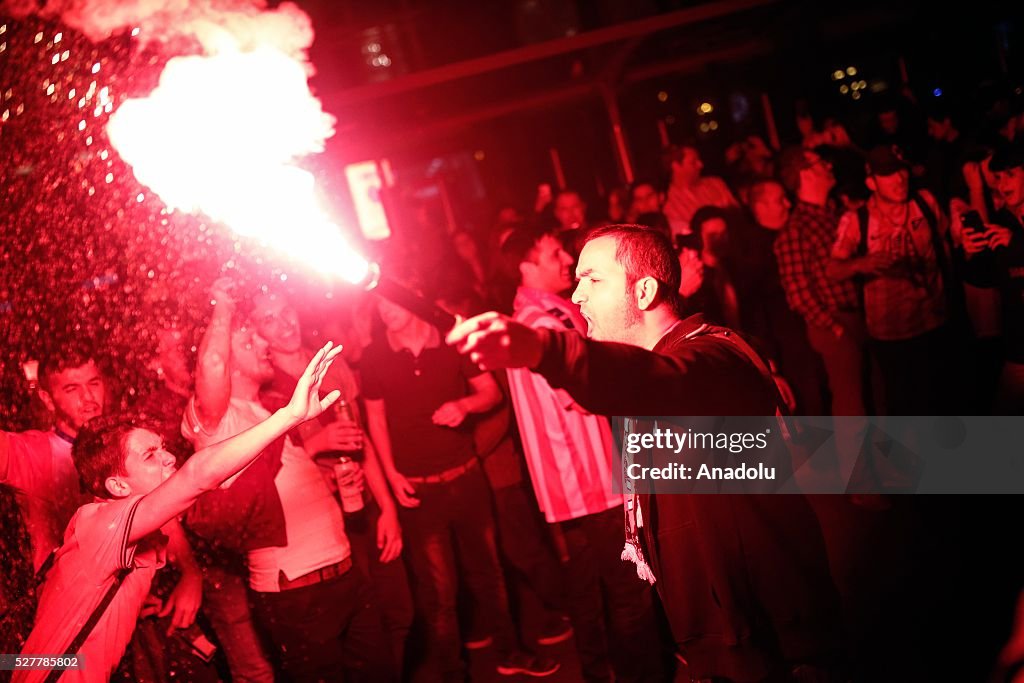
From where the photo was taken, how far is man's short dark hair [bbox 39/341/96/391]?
4223 millimetres

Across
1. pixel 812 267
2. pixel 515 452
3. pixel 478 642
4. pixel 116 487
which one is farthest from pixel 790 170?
pixel 116 487

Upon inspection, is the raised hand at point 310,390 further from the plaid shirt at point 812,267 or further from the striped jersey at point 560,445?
the plaid shirt at point 812,267

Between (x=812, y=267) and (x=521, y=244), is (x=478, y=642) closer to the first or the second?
(x=521, y=244)

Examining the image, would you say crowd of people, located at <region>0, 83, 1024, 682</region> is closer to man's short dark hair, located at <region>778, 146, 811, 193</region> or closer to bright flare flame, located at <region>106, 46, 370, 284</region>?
man's short dark hair, located at <region>778, 146, 811, 193</region>

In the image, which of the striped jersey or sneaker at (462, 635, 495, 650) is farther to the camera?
sneaker at (462, 635, 495, 650)

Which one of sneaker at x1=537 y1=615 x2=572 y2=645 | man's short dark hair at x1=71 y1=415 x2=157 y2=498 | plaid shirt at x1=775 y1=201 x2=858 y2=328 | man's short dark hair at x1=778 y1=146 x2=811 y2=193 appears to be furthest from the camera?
man's short dark hair at x1=778 y1=146 x2=811 y2=193

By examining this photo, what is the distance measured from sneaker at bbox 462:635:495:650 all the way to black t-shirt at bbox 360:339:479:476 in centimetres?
130

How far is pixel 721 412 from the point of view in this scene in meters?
2.61

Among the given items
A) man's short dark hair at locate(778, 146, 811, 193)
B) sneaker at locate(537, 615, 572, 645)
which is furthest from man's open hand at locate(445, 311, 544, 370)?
man's short dark hair at locate(778, 146, 811, 193)

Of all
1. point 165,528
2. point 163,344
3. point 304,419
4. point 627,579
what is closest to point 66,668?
point 165,528

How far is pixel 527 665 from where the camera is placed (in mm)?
5078

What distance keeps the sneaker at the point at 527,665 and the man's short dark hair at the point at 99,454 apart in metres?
2.66

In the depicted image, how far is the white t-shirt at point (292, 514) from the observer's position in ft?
13.4

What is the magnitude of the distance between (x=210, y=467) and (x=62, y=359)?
1.38 m
